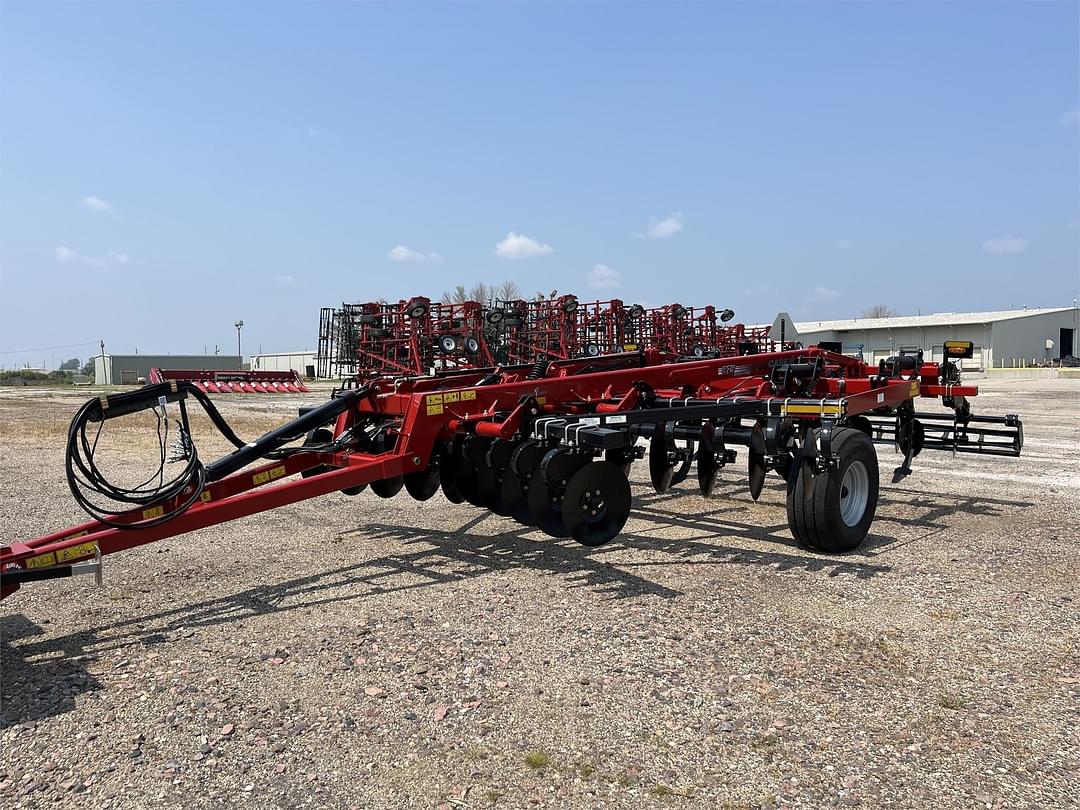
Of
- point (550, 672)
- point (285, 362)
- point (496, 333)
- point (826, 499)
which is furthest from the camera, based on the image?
point (285, 362)

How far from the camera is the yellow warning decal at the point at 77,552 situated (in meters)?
4.13

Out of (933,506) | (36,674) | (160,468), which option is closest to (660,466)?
(933,506)

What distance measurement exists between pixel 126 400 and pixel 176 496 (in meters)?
0.57

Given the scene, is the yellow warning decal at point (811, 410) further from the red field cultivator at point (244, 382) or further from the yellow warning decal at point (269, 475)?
the red field cultivator at point (244, 382)

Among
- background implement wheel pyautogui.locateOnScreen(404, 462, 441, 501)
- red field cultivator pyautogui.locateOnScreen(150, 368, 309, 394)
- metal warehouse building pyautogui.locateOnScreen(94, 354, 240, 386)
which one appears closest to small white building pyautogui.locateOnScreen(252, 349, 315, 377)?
metal warehouse building pyautogui.locateOnScreen(94, 354, 240, 386)

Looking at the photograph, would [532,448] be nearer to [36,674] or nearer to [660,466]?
[660,466]

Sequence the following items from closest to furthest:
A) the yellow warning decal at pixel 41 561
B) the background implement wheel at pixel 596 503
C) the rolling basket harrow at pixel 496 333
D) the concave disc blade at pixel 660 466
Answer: the yellow warning decal at pixel 41 561 < the background implement wheel at pixel 596 503 < the concave disc blade at pixel 660 466 < the rolling basket harrow at pixel 496 333

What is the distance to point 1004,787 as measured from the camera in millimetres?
2852

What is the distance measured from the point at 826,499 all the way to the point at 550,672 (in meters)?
2.76

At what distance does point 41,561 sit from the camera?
406 cm

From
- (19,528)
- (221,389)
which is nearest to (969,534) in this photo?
(19,528)

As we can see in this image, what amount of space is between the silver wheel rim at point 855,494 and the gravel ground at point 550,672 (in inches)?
9.9

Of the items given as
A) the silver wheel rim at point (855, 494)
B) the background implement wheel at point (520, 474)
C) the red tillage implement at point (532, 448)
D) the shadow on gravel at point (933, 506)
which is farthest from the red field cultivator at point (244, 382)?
the silver wheel rim at point (855, 494)

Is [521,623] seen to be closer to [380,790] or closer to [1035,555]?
[380,790]
